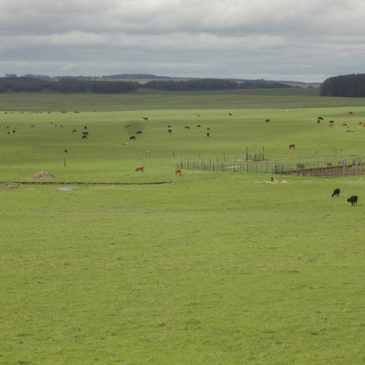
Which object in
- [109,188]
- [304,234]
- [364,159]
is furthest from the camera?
[364,159]

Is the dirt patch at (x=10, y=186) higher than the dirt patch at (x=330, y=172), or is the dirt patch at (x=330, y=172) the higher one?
the dirt patch at (x=330, y=172)

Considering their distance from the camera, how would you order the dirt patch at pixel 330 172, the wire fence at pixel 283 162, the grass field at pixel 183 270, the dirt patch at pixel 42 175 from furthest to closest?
1. the wire fence at pixel 283 162
2. the dirt patch at pixel 330 172
3. the dirt patch at pixel 42 175
4. the grass field at pixel 183 270

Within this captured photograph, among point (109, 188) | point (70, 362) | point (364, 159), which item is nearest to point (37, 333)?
point (70, 362)

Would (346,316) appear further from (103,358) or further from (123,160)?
(123,160)

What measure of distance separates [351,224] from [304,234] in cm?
298

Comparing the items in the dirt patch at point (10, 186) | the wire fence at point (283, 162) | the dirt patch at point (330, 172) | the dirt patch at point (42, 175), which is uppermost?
the wire fence at point (283, 162)

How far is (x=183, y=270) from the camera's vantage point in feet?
73.3

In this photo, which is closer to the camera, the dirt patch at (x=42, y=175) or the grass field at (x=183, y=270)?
the grass field at (x=183, y=270)

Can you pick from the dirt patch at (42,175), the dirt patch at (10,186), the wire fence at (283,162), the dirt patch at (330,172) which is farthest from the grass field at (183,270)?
the wire fence at (283,162)

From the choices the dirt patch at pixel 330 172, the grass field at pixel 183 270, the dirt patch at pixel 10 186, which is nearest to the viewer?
the grass field at pixel 183 270

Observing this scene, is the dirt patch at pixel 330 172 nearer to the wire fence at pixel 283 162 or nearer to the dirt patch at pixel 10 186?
the wire fence at pixel 283 162

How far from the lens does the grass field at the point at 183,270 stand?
15750mm

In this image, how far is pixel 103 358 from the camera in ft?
49.1

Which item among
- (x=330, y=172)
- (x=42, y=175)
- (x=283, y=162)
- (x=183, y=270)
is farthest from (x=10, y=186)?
(x=183, y=270)
